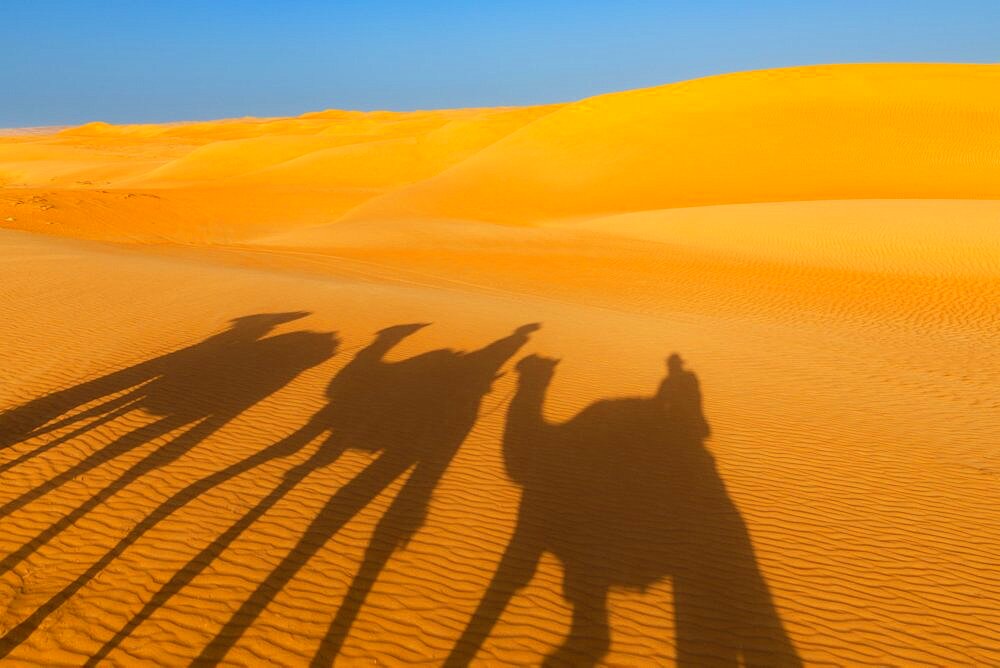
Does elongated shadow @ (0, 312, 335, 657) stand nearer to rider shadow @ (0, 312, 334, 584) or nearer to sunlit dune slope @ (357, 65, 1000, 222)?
rider shadow @ (0, 312, 334, 584)

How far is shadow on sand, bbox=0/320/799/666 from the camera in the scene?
4.86 meters

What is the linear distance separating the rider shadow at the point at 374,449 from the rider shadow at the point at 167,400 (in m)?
0.85

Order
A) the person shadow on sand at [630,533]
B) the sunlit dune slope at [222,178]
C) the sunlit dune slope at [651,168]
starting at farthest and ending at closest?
the sunlit dune slope at [651,168] < the sunlit dune slope at [222,178] < the person shadow on sand at [630,533]

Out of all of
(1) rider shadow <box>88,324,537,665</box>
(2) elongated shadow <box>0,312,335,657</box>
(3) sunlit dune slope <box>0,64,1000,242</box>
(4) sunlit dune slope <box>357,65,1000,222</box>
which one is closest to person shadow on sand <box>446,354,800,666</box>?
(1) rider shadow <box>88,324,537,665</box>

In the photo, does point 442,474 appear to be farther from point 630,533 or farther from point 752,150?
point 752,150

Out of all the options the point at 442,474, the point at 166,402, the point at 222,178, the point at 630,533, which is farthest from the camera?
the point at 222,178

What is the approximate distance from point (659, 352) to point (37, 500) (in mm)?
8281

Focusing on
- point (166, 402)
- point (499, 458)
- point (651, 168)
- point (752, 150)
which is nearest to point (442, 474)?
point (499, 458)

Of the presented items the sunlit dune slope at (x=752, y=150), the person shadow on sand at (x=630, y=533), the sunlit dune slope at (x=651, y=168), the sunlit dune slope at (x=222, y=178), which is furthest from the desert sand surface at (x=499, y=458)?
the sunlit dune slope at (x=752, y=150)

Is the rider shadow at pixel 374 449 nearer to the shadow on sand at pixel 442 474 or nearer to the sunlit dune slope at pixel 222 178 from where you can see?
the shadow on sand at pixel 442 474

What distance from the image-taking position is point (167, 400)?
812cm

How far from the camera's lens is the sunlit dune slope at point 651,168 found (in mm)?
32750

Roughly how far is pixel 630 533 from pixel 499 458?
1762mm

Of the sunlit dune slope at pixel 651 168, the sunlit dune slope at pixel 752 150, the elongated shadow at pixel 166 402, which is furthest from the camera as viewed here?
the sunlit dune slope at pixel 752 150
